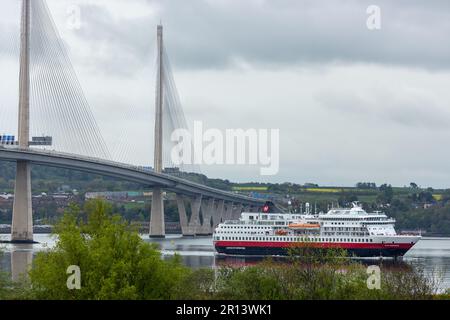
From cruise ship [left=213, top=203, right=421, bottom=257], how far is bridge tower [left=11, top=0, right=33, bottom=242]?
12.6m

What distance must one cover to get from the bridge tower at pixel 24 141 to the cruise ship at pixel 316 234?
495 inches

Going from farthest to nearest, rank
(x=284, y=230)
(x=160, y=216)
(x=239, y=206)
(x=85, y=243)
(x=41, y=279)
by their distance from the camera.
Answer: (x=239, y=206) → (x=160, y=216) → (x=284, y=230) → (x=85, y=243) → (x=41, y=279)

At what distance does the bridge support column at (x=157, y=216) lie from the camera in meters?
94.5

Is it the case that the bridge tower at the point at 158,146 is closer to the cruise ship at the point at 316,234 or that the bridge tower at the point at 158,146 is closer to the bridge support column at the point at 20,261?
the cruise ship at the point at 316,234

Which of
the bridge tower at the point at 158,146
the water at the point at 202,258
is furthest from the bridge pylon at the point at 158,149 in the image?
the water at the point at 202,258

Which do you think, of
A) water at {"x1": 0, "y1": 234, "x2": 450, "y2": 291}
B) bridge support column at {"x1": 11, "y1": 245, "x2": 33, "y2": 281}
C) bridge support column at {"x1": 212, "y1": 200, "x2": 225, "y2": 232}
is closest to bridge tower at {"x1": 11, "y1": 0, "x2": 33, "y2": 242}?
water at {"x1": 0, "y1": 234, "x2": 450, "y2": 291}

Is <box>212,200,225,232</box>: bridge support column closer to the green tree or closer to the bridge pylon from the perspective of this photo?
the bridge pylon

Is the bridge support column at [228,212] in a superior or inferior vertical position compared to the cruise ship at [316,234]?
superior

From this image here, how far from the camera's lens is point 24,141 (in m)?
71.9

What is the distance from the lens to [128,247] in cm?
3033

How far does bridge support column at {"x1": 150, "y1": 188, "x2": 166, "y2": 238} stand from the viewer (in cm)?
9450
